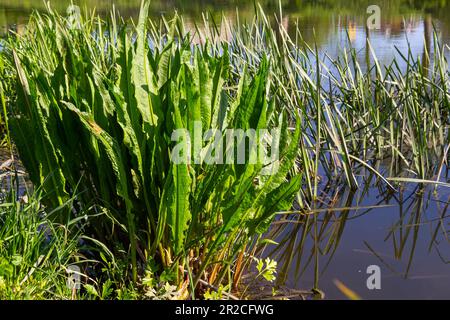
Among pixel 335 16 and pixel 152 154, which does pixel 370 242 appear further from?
pixel 335 16

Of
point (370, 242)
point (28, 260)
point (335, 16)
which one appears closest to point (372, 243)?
point (370, 242)

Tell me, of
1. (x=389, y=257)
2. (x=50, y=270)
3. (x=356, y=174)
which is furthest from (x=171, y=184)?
(x=356, y=174)

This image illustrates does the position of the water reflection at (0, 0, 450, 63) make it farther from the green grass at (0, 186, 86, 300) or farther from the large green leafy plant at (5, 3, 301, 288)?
the green grass at (0, 186, 86, 300)

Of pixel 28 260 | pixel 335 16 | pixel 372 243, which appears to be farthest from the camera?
pixel 335 16

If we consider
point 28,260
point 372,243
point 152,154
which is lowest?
point 372,243

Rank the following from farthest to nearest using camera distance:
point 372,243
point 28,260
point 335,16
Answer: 1. point 335,16
2. point 372,243
3. point 28,260

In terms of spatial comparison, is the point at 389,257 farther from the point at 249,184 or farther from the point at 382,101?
the point at 382,101

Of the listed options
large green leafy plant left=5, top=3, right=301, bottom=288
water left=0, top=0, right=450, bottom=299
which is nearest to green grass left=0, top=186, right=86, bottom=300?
large green leafy plant left=5, top=3, right=301, bottom=288

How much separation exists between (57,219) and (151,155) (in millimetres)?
375

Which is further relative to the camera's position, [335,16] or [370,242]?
[335,16]

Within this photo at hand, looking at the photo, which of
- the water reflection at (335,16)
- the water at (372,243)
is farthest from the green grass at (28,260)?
Answer: the water reflection at (335,16)

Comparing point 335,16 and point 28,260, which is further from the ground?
point 28,260

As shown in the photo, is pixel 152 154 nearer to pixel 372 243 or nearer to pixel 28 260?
pixel 28 260

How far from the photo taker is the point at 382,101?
8.77 ft
